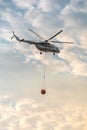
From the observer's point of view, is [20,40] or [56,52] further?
[56,52]

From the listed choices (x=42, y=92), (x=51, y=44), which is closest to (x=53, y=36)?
(x=51, y=44)

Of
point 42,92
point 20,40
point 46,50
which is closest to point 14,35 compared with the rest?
point 20,40

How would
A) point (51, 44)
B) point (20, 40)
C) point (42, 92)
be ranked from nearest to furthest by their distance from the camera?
point (42, 92)
point (20, 40)
point (51, 44)

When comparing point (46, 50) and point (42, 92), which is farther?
point (46, 50)

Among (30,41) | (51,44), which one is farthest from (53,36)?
(30,41)

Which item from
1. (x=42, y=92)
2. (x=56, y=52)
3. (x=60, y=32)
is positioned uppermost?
(x=60, y=32)

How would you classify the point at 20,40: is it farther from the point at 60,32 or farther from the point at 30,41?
the point at 60,32

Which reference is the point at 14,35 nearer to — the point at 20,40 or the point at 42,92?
the point at 20,40

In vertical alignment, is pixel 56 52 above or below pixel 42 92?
above

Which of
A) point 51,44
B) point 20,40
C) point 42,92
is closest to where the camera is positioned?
point 42,92
